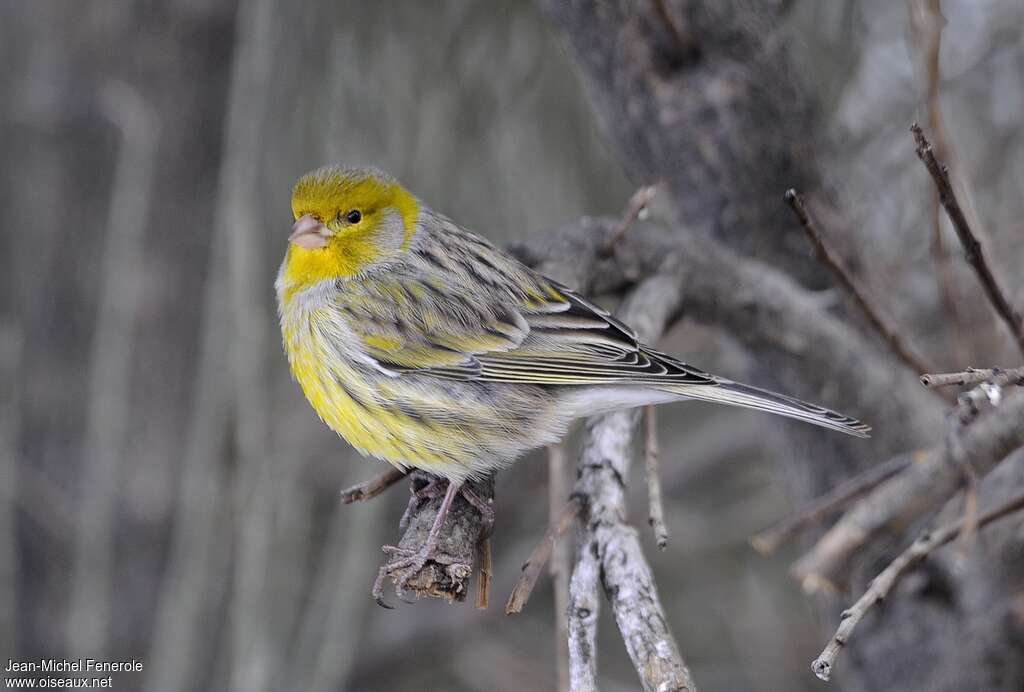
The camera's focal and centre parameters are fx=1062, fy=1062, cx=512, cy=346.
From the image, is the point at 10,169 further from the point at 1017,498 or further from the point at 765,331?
the point at 1017,498

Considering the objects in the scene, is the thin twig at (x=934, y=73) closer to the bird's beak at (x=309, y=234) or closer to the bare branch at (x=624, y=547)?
the bare branch at (x=624, y=547)

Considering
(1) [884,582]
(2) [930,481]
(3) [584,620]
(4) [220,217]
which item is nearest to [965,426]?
(2) [930,481]

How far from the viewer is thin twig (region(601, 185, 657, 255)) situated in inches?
128

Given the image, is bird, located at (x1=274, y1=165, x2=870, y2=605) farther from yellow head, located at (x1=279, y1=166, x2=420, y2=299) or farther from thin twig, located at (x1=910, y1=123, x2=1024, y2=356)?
thin twig, located at (x1=910, y1=123, x2=1024, y2=356)

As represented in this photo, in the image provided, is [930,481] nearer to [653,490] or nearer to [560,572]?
[653,490]

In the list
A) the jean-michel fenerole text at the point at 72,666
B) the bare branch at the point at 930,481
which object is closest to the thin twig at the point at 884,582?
the bare branch at the point at 930,481

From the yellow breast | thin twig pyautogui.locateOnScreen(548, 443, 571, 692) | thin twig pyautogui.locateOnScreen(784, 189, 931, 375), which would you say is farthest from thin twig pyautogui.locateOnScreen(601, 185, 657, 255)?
the yellow breast

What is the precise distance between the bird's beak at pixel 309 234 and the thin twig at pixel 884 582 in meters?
2.20

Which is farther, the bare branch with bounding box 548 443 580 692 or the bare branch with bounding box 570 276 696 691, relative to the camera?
the bare branch with bounding box 548 443 580 692

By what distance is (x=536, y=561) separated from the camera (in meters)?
2.42

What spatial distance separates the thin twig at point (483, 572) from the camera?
2727 millimetres

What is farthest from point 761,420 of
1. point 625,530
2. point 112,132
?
point 112,132

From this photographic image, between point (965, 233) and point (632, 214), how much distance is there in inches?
41.3

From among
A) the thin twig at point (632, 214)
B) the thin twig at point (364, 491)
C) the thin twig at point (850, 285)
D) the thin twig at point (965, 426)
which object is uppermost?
the thin twig at point (632, 214)
